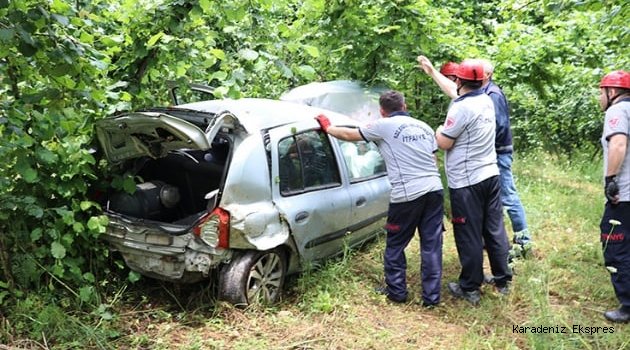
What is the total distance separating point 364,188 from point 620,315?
7.57 feet

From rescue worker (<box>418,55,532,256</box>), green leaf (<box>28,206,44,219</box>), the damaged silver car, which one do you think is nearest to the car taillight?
the damaged silver car

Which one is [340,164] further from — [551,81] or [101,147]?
[551,81]

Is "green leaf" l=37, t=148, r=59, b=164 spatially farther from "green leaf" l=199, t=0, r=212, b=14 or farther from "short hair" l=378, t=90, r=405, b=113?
"short hair" l=378, t=90, r=405, b=113

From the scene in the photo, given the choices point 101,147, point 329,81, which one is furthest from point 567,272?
point 101,147

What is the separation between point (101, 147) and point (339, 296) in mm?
2279

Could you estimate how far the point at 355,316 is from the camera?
160 inches

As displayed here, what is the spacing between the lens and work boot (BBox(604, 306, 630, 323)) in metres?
4.11

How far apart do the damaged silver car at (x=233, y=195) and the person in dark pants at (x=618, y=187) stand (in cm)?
201

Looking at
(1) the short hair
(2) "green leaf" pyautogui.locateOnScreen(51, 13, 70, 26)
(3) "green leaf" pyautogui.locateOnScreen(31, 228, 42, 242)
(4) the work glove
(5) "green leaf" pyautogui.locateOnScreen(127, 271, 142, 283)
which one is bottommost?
(5) "green leaf" pyautogui.locateOnScreen(127, 271, 142, 283)

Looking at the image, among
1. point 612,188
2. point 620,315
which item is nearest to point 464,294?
point 620,315

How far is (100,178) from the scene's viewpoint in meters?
4.38

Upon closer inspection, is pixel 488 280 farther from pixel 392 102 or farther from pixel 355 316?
pixel 392 102

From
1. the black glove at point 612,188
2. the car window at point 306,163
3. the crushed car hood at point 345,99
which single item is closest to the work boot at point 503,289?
the black glove at point 612,188

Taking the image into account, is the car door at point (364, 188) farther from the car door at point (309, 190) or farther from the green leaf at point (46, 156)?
the green leaf at point (46, 156)
